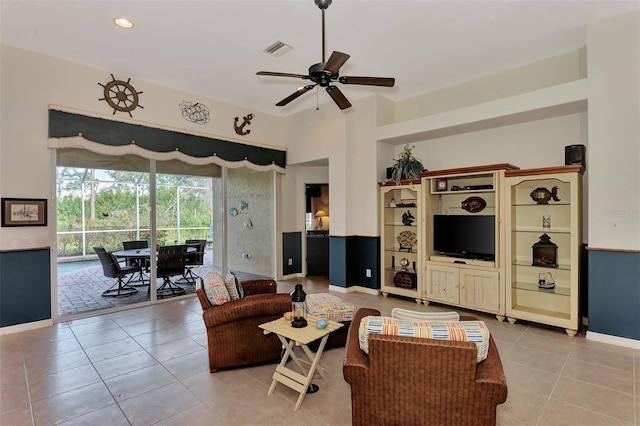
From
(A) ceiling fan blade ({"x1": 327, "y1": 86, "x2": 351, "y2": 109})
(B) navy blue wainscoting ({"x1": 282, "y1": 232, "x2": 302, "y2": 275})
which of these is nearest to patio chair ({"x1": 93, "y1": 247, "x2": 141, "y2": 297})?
(B) navy blue wainscoting ({"x1": 282, "y1": 232, "x2": 302, "y2": 275})

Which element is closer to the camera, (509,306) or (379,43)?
(379,43)

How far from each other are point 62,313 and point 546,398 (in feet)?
18.5

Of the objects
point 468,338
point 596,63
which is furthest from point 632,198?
point 468,338

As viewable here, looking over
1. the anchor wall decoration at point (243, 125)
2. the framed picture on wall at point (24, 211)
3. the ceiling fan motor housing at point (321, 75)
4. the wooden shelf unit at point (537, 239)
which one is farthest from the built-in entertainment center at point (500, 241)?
the framed picture on wall at point (24, 211)

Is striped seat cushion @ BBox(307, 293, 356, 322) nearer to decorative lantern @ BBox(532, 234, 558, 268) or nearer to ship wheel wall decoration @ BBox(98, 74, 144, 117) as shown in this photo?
decorative lantern @ BBox(532, 234, 558, 268)

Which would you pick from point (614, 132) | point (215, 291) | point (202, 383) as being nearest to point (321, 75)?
point (215, 291)

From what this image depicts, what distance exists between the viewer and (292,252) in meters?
7.14

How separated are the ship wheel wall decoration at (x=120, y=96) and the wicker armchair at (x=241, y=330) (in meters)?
3.39

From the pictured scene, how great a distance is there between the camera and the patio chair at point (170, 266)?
529 cm

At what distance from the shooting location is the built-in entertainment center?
13.3 feet

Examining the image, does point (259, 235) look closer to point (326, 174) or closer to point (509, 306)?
point (326, 174)

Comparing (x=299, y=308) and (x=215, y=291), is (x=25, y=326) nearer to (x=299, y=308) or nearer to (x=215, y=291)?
(x=215, y=291)

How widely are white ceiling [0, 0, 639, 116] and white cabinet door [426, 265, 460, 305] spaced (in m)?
2.90

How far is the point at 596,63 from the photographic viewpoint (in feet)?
11.6
